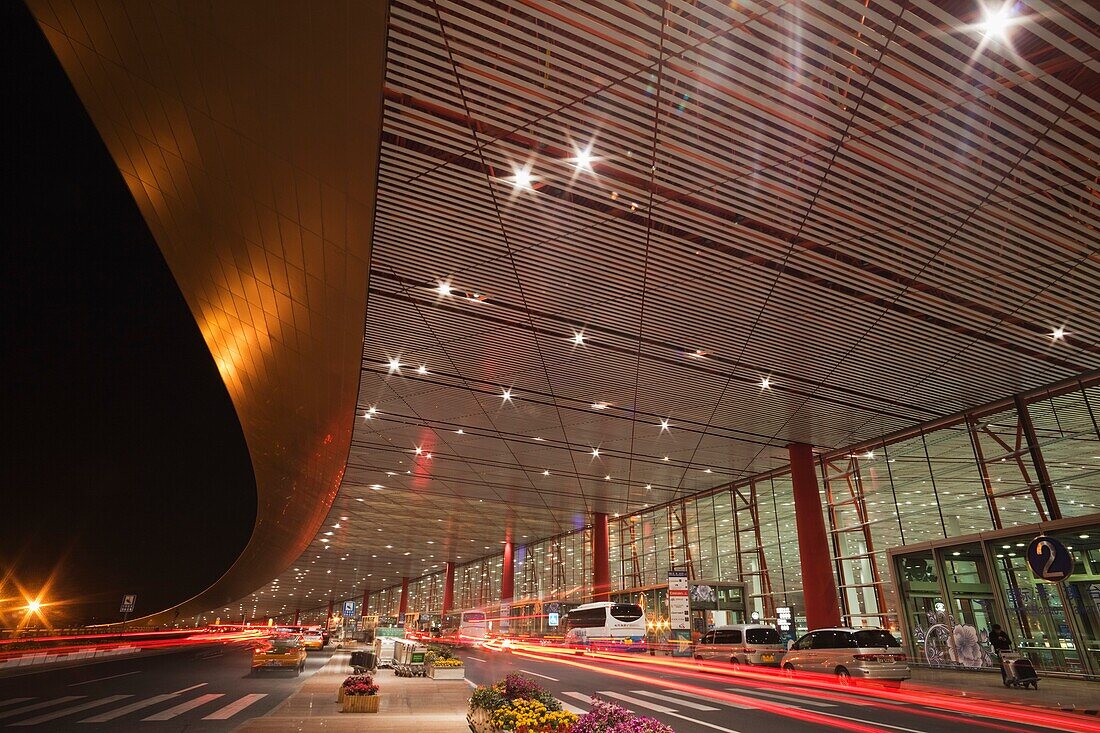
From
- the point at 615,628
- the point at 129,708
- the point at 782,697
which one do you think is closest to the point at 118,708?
the point at 129,708

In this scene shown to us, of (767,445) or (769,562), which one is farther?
(769,562)

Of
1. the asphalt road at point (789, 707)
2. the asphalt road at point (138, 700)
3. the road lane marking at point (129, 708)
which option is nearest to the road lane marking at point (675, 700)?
the asphalt road at point (789, 707)

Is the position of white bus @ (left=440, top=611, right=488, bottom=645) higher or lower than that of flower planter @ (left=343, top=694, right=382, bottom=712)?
higher

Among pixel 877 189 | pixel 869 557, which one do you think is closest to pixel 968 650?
pixel 869 557

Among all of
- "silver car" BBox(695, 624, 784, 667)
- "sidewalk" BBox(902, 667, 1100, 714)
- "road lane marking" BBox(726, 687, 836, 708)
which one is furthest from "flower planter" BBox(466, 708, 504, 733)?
"silver car" BBox(695, 624, 784, 667)

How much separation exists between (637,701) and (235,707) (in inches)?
311

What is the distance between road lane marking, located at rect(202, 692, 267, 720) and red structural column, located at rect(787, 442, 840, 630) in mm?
18235

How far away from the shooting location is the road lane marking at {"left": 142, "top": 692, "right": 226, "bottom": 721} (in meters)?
10.4

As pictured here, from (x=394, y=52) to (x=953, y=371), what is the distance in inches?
688

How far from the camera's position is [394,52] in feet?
26.7

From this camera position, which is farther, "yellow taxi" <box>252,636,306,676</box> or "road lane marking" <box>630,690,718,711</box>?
"yellow taxi" <box>252,636,306,676</box>

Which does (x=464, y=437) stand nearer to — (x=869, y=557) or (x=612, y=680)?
(x=612, y=680)

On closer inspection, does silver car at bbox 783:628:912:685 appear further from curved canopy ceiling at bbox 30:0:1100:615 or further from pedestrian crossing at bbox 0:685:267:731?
pedestrian crossing at bbox 0:685:267:731

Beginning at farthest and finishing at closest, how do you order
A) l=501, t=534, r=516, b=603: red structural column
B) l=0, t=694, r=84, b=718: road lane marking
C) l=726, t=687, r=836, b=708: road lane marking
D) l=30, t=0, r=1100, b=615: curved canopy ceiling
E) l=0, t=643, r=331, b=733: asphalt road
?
l=501, t=534, r=516, b=603: red structural column < l=726, t=687, r=836, b=708: road lane marking < l=0, t=694, r=84, b=718: road lane marking < l=0, t=643, r=331, b=733: asphalt road < l=30, t=0, r=1100, b=615: curved canopy ceiling
